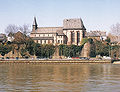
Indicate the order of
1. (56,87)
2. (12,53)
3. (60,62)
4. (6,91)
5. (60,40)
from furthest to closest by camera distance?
(60,40) → (12,53) → (60,62) → (56,87) → (6,91)

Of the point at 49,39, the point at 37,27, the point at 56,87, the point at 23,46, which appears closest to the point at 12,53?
the point at 23,46

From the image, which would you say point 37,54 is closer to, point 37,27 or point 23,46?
point 23,46

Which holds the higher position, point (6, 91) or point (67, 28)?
point (67, 28)

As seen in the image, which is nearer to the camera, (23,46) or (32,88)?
(32,88)

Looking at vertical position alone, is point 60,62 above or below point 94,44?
below

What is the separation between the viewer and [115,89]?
29938 mm

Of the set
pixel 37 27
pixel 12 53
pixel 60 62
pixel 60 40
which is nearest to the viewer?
pixel 60 62

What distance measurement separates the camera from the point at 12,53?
357 feet

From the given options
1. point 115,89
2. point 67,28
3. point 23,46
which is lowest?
point 115,89

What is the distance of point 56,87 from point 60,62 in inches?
2422

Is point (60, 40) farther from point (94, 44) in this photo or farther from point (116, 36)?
point (116, 36)

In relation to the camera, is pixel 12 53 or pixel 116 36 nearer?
pixel 12 53

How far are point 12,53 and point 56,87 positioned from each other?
7991 centimetres

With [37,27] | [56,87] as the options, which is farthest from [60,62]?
[56,87]
